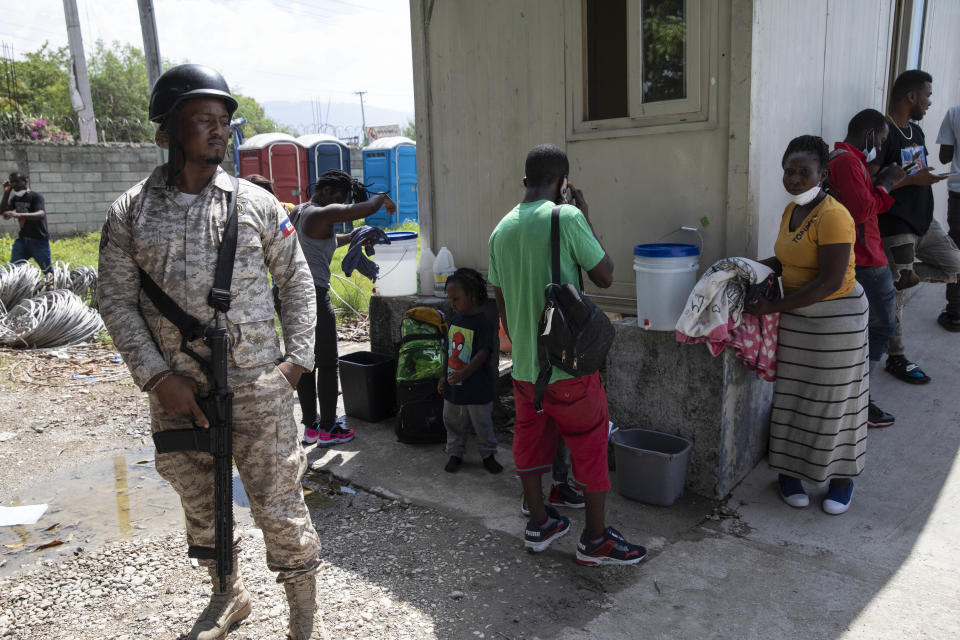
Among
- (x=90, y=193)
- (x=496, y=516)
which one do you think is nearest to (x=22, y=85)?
(x=90, y=193)

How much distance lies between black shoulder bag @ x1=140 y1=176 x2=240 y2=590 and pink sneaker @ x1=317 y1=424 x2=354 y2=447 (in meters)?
2.40

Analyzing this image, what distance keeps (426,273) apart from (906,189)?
3526 millimetres

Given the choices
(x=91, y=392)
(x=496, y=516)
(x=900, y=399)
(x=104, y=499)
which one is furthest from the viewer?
(x=91, y=392)

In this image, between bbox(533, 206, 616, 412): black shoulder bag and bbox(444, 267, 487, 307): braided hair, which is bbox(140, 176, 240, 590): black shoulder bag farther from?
bbox(444, 267, 487, 307): braided hair

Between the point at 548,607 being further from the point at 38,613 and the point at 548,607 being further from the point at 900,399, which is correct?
the point at 900,399

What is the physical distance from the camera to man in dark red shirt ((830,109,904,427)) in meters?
3.81

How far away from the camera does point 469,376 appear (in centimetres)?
426

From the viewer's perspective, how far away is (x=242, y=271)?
92.3 inches

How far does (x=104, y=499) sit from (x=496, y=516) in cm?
245

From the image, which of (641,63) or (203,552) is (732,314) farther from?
(203,552)

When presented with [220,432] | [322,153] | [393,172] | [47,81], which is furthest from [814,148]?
[47,81]

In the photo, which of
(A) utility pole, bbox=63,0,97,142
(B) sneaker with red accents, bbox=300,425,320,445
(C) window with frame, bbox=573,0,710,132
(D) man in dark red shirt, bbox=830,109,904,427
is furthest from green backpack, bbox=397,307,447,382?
(A) utility pole, bbox=63,0,97,142

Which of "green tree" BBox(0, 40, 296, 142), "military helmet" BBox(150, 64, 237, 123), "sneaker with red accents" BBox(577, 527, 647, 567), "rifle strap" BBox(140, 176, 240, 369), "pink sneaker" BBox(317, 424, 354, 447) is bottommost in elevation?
"pink sneaker" BBox(317, 424, 354, 447)

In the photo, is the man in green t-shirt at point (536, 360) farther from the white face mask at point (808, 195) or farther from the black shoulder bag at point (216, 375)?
the black shoulder bag at point (216, 375)
